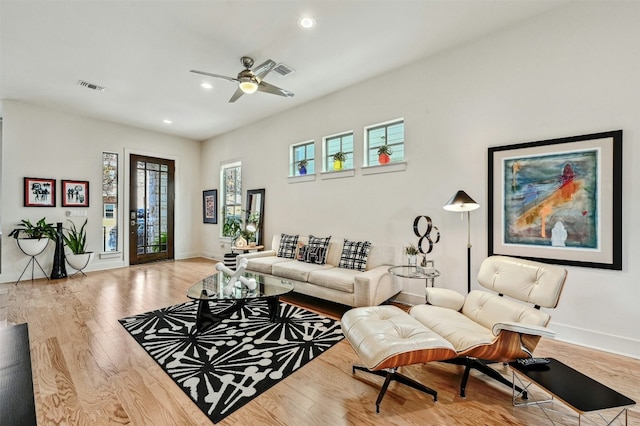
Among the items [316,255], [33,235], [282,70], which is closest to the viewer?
[282,70]

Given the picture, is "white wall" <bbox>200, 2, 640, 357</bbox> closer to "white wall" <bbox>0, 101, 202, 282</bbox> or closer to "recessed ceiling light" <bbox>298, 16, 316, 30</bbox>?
"recessed ceiling light" <bbox>298, 16, 316, 30</bbox>

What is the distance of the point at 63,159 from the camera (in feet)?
17.5

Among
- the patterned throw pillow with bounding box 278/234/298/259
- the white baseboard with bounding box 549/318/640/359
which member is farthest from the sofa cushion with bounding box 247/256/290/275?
the white baseboard with bounding box 549/318/640/359

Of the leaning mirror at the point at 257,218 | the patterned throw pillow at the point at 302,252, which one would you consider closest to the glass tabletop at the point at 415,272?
the patterned throw pillow at the point at 302,252

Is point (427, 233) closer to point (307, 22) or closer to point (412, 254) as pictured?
point (412, 254)

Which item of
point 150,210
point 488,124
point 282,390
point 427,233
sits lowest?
point 282,390

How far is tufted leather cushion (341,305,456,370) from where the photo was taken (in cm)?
164

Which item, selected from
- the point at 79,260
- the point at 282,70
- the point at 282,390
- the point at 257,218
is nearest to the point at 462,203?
the point at 282,390

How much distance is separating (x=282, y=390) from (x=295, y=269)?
1.92 metres

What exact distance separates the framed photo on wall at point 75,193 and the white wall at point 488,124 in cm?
436

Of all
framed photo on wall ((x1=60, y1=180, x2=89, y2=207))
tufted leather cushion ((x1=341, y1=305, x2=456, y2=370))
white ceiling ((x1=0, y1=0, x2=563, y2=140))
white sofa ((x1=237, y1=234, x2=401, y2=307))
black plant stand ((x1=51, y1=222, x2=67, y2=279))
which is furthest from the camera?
framed photo on wall ((x1=60, y1=180, x2=89, y2=207))

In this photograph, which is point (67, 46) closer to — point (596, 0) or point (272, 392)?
point (272, 392)

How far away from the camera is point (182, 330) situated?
9.32 feet

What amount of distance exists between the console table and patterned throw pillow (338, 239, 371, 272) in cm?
210
